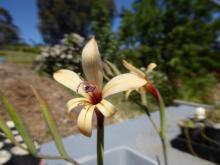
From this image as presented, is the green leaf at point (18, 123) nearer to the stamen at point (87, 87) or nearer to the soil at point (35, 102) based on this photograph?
the stamen at point (87, 87)

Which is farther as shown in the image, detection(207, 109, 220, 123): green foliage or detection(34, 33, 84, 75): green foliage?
detection(207, 109, 220, 123): green foliage

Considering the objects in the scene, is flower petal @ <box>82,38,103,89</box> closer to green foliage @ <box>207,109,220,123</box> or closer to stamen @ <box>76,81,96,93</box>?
stamen @ <box>76,81,96,93</box>

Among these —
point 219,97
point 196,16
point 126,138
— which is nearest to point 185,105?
point 219,97

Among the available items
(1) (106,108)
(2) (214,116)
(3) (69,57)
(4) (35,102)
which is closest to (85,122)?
(1) (106,108)

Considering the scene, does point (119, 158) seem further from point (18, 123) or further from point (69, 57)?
point (18, 123)

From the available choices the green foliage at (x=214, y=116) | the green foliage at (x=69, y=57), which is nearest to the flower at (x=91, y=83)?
the green foliage at (x=69, y=57)

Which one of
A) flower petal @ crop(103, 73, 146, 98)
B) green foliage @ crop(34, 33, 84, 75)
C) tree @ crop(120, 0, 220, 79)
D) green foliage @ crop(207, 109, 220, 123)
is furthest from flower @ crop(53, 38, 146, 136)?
tree @ crop(120, 0, 220, 79)
